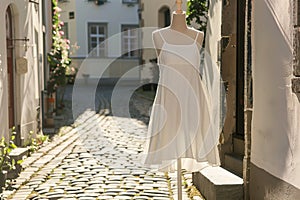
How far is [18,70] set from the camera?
26.5 feet

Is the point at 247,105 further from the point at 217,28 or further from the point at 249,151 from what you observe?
the point at 217,28

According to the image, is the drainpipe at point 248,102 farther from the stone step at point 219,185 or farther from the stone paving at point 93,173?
the stone paving at point 93,173

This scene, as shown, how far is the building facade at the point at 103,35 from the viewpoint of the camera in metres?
30.2

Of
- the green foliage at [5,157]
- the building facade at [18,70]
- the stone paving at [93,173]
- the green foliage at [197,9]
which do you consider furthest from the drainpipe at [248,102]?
the green foliage at [197,9]

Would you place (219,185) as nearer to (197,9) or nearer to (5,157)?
(5,157)

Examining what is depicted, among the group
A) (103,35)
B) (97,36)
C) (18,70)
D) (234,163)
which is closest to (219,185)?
(234,163)

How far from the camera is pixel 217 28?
270 inches

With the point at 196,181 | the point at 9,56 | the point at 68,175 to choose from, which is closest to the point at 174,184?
the point at 196,181

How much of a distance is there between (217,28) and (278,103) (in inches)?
123

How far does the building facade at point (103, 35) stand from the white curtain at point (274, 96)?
25356 millimetres

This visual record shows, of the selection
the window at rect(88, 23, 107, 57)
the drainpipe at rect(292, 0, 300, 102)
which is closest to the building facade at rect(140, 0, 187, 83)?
the window at rect(88, 23, 107, 57)

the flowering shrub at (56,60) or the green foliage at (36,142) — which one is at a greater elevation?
the flowering shrub at (56,60)

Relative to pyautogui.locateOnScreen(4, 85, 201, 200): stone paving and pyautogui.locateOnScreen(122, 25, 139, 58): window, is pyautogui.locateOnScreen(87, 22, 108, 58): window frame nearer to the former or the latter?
pyautogui.locateOnScreen(122, 25, 139, 58): window

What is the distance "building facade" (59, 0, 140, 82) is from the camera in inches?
1190
